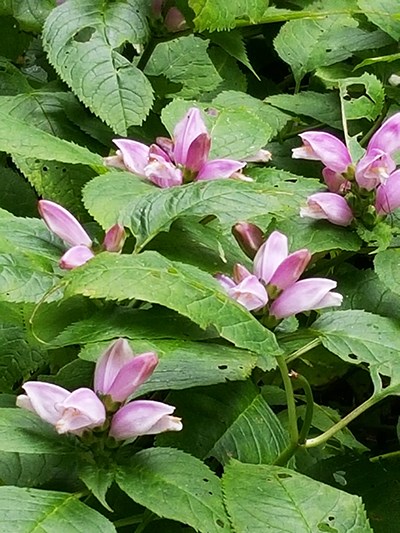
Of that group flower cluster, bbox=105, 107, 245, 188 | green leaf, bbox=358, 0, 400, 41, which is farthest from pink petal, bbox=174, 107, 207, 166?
green leaf, bbox=358, 0, 400, 41

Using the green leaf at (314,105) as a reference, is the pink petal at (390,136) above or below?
above

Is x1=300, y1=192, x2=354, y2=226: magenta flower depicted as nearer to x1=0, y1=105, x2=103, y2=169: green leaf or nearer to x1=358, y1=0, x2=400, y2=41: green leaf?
x1=0, y1=105, x2=103, y2=169: green leaf

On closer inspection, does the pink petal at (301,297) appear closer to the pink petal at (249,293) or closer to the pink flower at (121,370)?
the pink petal at (249,293)

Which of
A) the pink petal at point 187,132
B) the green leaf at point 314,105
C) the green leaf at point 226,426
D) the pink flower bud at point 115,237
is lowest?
the green leaf at point 226,426

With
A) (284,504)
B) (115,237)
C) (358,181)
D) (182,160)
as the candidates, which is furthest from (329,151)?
(284,504)

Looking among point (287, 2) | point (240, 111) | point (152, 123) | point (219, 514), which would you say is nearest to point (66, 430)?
point (219, 514)

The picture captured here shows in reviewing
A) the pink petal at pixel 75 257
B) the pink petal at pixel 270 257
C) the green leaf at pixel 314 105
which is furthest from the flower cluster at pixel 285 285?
the green leaf at pixel 314 105

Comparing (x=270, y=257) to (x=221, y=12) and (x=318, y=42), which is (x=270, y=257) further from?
(x=318, y=42)

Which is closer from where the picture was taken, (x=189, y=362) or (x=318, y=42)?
(x=189, y=362)

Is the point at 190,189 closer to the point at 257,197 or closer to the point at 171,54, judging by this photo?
the point at 257,197
